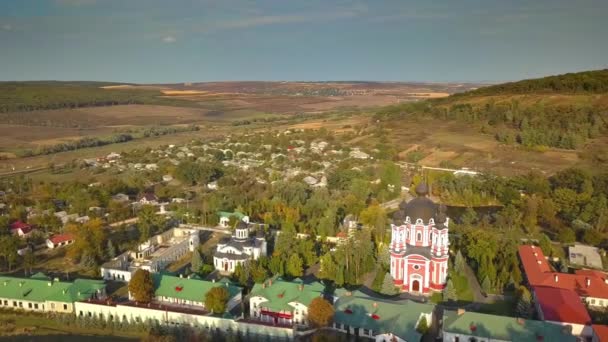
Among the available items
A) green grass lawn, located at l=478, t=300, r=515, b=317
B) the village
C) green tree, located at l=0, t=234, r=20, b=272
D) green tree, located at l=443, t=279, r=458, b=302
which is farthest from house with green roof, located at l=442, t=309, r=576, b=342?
green tree, located at l=0, t=234, r=20, b=272

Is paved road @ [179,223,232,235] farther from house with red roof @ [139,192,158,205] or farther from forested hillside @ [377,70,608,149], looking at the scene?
forested hillside @ [377,70,608,149]

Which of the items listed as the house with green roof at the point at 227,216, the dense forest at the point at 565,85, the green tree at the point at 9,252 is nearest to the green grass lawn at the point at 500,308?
the house with green roof at the point at 227,216

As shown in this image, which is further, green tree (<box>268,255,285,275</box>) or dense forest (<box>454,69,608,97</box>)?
dense forest (<box>454,69,608,97</box>)

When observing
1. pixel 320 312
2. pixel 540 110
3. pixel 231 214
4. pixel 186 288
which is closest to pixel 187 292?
pixel 186 288

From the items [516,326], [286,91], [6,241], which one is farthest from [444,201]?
[286,91]

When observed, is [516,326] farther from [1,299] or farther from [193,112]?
[193,112]

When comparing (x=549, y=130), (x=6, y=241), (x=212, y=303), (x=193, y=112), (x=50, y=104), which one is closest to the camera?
(x=212, y=303)
